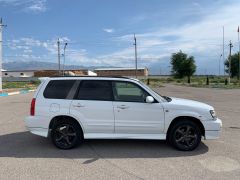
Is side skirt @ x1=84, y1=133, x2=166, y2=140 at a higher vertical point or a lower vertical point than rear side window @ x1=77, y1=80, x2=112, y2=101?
lower

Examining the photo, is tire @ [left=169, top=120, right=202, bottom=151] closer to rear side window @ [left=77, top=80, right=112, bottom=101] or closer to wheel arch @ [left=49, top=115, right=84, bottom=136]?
rear side window @ [left=77, top=80, right=112, bottom=101]

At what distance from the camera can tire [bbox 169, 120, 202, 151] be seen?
295 inches

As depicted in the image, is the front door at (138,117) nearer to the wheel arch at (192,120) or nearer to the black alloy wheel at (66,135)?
the wheel arch at (192,120)

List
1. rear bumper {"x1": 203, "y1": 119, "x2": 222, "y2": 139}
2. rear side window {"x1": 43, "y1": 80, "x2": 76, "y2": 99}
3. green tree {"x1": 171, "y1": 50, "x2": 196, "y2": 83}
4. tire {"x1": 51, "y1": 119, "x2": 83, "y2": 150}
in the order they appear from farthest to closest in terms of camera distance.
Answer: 1. green tree {"x1": 171, "y1": 50, "x2": 196, "y2": 83}
2. rear side window {"x1": 43, "y1": 80, "x2": 76, "y2": 99}
3. tire {"x1": 51, "y1": 119, "x2": 83, "y2": 150}
4. rear bumper {"x1": 203, "y1": 119, "x2": 222, "y2": 139}

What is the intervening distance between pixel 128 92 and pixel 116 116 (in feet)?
2.21

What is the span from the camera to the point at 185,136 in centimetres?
753

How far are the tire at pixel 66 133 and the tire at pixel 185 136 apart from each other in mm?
2141

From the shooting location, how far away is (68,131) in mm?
7656

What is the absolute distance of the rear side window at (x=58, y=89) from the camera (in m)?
7.75

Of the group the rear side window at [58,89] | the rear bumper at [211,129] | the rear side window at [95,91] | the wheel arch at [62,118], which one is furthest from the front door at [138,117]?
the rear side window at [58,89]

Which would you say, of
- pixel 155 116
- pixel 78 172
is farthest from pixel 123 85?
pixel 78 172

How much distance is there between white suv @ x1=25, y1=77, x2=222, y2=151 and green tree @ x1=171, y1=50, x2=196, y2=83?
287 feet

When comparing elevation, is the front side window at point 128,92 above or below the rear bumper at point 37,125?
above

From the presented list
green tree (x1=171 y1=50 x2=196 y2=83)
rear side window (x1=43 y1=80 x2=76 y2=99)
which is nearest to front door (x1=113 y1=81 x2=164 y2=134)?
rear side window (x1=43 y1=80 x2=76 y2=99)
